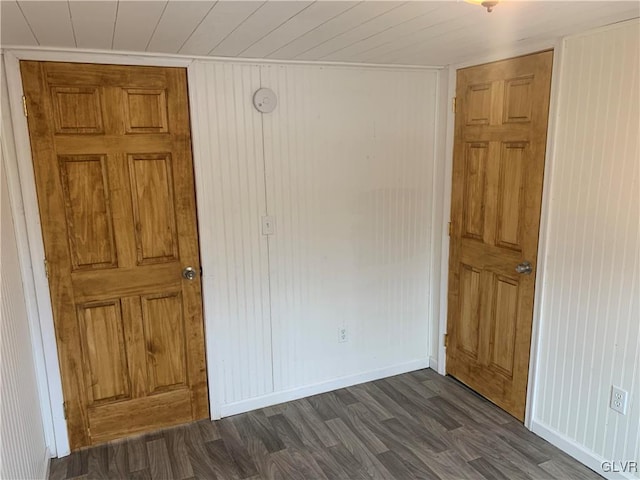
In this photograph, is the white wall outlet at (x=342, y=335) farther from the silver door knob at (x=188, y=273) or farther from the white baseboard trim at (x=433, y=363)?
the silver door knob at (x=188, y=273)

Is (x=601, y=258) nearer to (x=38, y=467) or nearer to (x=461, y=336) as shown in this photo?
(x=461, y=336)

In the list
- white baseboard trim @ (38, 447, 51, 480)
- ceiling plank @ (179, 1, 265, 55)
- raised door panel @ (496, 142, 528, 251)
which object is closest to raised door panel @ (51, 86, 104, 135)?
ceiling plank @ (179, 1, 265, 55)

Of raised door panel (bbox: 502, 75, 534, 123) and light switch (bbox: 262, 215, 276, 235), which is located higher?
raised door panel (bbox: 502, 75, 534, 123)

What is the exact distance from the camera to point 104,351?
2.61 meters

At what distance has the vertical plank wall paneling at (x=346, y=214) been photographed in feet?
9.24

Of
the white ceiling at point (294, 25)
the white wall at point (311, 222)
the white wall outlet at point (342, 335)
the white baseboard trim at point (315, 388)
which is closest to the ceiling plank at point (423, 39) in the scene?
the white ceiling at point (294, 25)

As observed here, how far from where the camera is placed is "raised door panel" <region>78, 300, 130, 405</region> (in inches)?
101

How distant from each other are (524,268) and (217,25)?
2.01 meters

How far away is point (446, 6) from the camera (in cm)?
166

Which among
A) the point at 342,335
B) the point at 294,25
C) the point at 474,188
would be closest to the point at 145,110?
the point at 294,25

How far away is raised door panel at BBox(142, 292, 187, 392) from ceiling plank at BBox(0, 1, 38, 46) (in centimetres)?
138

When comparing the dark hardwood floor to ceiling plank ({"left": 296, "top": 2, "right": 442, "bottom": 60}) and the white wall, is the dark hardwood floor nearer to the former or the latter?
the white wall

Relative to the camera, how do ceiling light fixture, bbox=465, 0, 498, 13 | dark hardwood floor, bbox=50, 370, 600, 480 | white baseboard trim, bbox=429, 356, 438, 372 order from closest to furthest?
1. ceiling light fixture, bbox=465, 0, 498, 13
2. dark hardwood floor, bbox=50, 370, 600, 480
3. white baseboard trim, bbox=429, 356, 438, 372

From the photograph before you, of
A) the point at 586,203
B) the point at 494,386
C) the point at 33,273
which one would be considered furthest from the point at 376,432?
the point at 33,273
